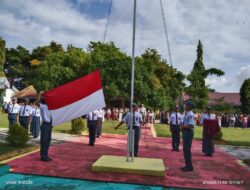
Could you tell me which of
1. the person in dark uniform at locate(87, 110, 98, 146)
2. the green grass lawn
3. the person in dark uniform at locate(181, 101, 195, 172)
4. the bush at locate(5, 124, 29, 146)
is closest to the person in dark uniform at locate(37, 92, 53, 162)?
the bush at locate(5, 124, 29, 146)

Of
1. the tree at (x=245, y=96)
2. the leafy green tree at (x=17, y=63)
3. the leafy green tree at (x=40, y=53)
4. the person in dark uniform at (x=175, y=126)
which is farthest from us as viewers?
the leafy green tree at (x=17, y=63)

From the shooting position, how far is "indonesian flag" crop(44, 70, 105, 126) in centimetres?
996

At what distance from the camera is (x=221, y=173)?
1029cm

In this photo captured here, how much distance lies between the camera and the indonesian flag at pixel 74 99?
9.96 meters

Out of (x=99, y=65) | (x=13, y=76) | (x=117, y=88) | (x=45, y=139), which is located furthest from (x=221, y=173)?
(x=13, y=76)

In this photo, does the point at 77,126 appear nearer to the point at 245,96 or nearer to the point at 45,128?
the point at 45,128

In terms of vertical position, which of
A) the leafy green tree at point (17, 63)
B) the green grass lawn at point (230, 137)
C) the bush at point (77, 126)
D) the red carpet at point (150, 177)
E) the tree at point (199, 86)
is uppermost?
the leafy green tree at point (17, 63)

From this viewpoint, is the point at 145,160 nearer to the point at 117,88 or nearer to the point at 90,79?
the point at 90,79

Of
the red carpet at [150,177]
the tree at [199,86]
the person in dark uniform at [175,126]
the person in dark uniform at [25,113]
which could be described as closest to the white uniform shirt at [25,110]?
the person in dark uniform at [25,113]

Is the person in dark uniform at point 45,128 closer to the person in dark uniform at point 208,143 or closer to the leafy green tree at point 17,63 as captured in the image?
the person in dark uniform at point 208,143

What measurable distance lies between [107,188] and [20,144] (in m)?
6.25

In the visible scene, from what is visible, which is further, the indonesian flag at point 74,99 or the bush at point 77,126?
the bush at point 77,126

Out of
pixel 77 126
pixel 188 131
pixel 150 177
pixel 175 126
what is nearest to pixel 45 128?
pixel 150 177

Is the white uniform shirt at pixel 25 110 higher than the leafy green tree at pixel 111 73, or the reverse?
the leafy green tree at pixel 111 73
